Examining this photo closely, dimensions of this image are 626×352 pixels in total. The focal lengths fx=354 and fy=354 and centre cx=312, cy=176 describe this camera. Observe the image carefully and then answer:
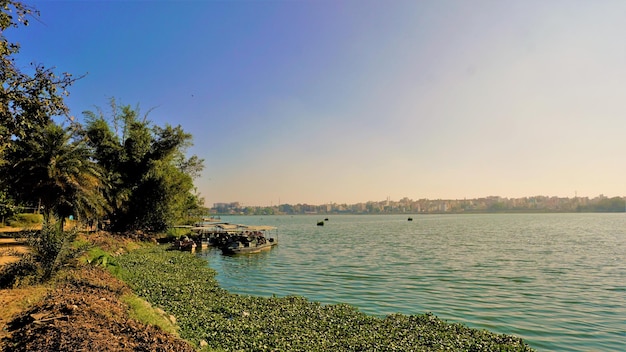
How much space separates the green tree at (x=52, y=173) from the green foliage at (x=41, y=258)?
1264 centimetres

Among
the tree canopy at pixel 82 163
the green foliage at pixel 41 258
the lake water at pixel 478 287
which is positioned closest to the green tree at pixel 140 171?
the tree canopy at pixel 82 163

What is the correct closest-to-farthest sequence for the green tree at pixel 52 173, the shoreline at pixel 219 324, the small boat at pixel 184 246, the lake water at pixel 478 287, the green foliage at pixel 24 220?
the shoreline at pixel 219 324
the lake water at pixel 478 287
the green tree at pixel 52 173
the small boat at pixel 184 246
the green foliage at pixel 24 220

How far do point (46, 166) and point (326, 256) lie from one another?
25671 millimetres

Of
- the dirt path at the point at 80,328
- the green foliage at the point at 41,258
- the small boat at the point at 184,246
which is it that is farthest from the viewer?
the small boat at the point at 184,246

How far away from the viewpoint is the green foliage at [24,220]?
39.3 metres

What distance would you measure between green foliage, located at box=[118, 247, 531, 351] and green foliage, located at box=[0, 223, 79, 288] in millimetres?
3317

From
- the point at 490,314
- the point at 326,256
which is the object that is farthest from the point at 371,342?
the point at 326,256

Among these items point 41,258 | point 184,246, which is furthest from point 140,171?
point 41,258

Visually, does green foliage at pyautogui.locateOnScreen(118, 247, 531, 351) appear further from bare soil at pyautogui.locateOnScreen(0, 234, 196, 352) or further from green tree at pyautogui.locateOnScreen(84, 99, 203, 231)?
green tree at pyautogui.locateOnScreen(84, 99, 203, 231)

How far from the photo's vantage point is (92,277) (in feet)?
46.6

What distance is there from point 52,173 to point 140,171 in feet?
57.2

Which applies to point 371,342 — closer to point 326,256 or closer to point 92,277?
point 92,277

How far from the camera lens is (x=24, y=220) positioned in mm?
40844

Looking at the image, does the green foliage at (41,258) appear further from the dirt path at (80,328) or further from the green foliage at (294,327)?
the green foliage at (294,327)
